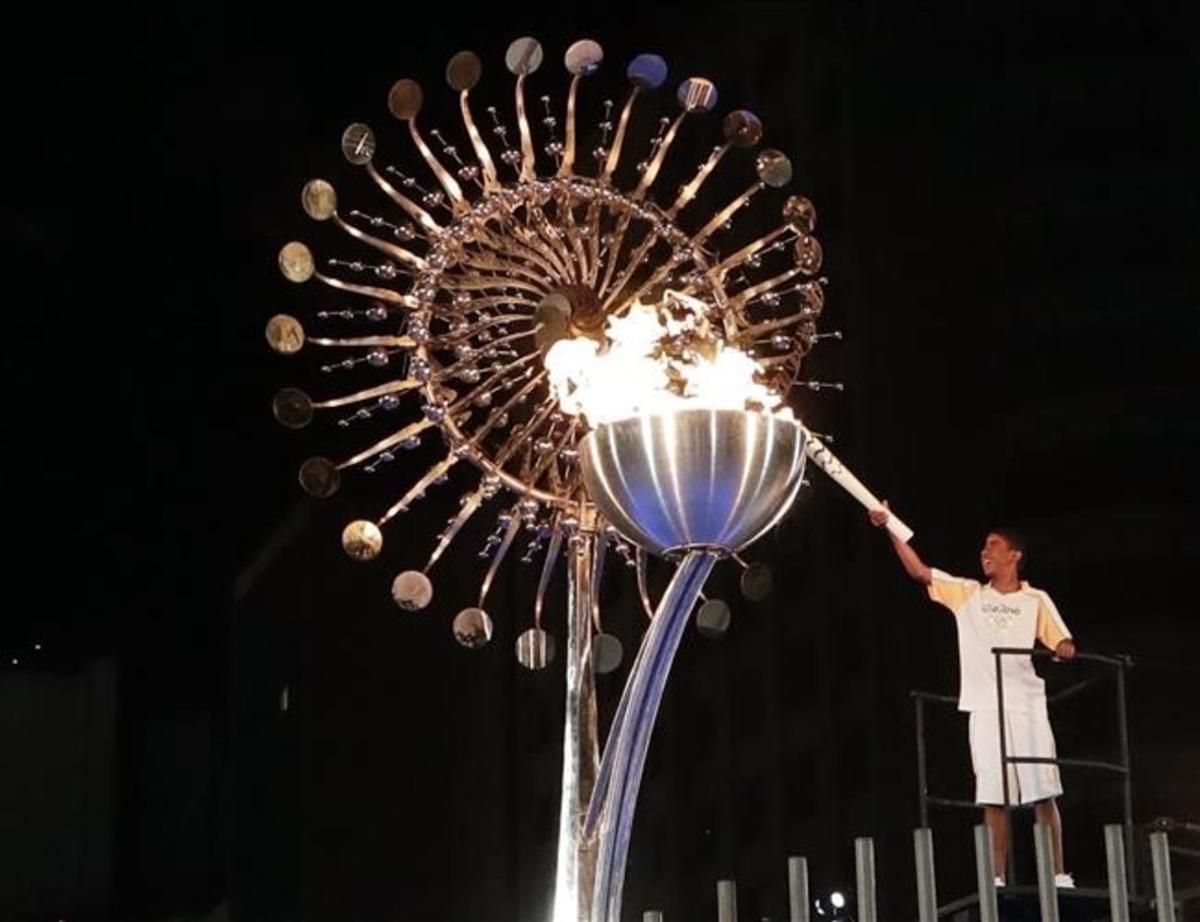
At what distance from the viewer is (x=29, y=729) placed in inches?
257

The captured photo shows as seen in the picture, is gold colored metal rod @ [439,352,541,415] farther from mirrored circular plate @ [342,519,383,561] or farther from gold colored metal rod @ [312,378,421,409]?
mirrored circular plate @ [342,519,383,561]

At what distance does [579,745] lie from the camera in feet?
10.5

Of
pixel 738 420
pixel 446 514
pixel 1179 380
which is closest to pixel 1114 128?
pixel 1179 380

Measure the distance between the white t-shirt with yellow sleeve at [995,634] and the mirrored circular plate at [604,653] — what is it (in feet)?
5.08

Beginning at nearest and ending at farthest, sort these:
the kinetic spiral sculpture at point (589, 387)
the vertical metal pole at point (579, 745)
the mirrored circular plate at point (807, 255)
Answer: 1. the kinetic spiral sculpture at point (589, 387)
2. the vertical metal pole at point (579, 745)
3. the mirrored circular plate at point (807, 255)

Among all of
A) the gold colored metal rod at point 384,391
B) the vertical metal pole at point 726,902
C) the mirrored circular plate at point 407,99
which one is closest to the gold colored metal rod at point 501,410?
the gold colored metal rod at point 384,391

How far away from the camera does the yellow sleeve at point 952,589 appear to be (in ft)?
15.7

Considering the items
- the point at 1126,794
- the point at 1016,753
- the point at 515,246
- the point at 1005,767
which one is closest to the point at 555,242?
the point at 515,246

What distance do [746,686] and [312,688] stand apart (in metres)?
2.23

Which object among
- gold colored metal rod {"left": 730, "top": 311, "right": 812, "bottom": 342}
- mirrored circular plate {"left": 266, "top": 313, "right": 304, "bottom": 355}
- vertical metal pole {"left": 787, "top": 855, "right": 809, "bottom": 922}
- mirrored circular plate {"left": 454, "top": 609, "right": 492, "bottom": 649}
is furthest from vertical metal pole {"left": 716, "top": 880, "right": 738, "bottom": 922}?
mirrored circular plate {"left": 266, "top": 313, "right": 304, "bottom": 355}

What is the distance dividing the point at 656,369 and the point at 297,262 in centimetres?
63

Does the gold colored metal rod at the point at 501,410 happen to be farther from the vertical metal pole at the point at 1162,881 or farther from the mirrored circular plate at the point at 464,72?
the vertical metal pole at the point at 1162,881

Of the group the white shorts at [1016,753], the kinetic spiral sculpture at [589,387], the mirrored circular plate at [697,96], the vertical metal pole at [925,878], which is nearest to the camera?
the kinetic spiral sculpture at [589,387]

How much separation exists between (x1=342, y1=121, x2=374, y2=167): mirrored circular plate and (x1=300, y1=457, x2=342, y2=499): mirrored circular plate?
1.59 feet
